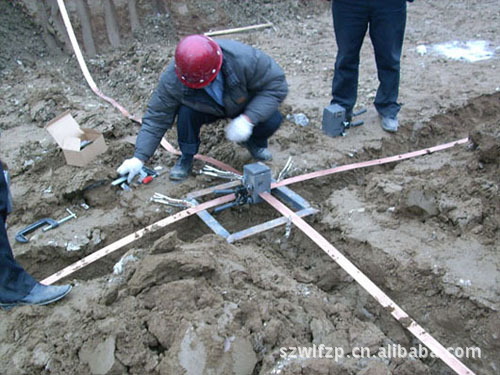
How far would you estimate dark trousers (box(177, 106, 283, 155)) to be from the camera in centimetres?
339

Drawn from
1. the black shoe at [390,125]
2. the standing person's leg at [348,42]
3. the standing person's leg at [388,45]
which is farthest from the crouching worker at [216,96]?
the black shoe at [390,125]

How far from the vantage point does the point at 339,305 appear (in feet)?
8.08

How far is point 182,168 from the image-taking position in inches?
145

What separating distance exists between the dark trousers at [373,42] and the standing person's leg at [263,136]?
3.19 ft

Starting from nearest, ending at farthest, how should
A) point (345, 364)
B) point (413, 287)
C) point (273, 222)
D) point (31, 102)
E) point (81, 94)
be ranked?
point (345, 364) → point (413, 287) → point (273, 222) → point (31, 102) → point (81, 94)

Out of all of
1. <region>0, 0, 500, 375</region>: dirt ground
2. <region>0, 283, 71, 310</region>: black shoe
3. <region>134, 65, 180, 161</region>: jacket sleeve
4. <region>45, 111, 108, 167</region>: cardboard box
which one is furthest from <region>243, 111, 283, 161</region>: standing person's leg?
<region>0, 283, 71, 310</region>: black shoe

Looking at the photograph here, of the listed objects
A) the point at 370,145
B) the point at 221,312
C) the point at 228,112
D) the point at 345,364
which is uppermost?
the point at 228,112

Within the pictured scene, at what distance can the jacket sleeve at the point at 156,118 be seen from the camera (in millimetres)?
3215

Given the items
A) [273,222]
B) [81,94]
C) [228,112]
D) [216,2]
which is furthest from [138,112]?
[216,2]

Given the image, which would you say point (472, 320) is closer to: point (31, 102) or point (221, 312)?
point (221, 312)

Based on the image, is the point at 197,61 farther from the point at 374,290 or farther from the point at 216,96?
the point at 374,290

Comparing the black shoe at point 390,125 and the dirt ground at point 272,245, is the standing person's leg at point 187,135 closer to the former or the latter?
the dirt ground at point 272,245

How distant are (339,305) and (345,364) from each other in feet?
1.57

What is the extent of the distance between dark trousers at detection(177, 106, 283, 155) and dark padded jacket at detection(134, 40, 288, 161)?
0.25ft
